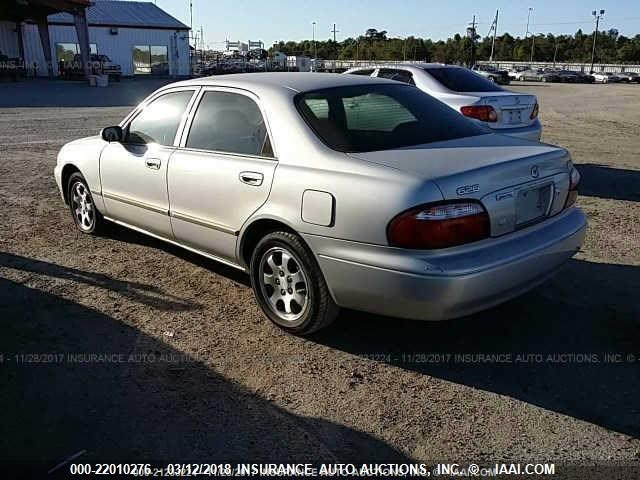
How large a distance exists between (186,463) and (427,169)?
1911 millimetres

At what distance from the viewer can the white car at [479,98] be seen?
7.51 metres

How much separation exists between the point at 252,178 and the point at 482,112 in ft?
15.2

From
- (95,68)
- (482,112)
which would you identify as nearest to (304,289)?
(482,112)

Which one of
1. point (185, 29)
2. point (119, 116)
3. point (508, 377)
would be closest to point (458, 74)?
point (508, 377)

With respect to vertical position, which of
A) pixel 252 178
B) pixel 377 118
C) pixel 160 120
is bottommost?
pixel 252 178

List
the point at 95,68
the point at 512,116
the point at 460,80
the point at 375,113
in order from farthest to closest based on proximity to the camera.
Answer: the point at 95,68, the point at 460,80, the point at 512,116, the point at 375,113

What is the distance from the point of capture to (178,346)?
3703 millimetres

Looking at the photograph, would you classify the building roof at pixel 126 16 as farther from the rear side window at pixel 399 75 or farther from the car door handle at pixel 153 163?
the car door handle at pixel 153 163

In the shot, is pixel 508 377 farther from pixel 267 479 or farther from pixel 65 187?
pixel 65 187

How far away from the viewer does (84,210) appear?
5.94 m

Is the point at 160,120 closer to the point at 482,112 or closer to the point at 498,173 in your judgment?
the point at 498,173

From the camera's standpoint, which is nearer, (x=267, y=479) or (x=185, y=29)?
(x=267, y=479)

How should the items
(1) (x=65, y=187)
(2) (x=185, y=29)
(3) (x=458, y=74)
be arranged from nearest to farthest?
1. (1) (x=65, y=187)
2. (3) (x=458, y=74)
3. (2) (x=185, y=29)

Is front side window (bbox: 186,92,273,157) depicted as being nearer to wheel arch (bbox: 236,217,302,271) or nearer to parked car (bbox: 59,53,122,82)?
wheel arch (bbox: 236,217,302,271)
